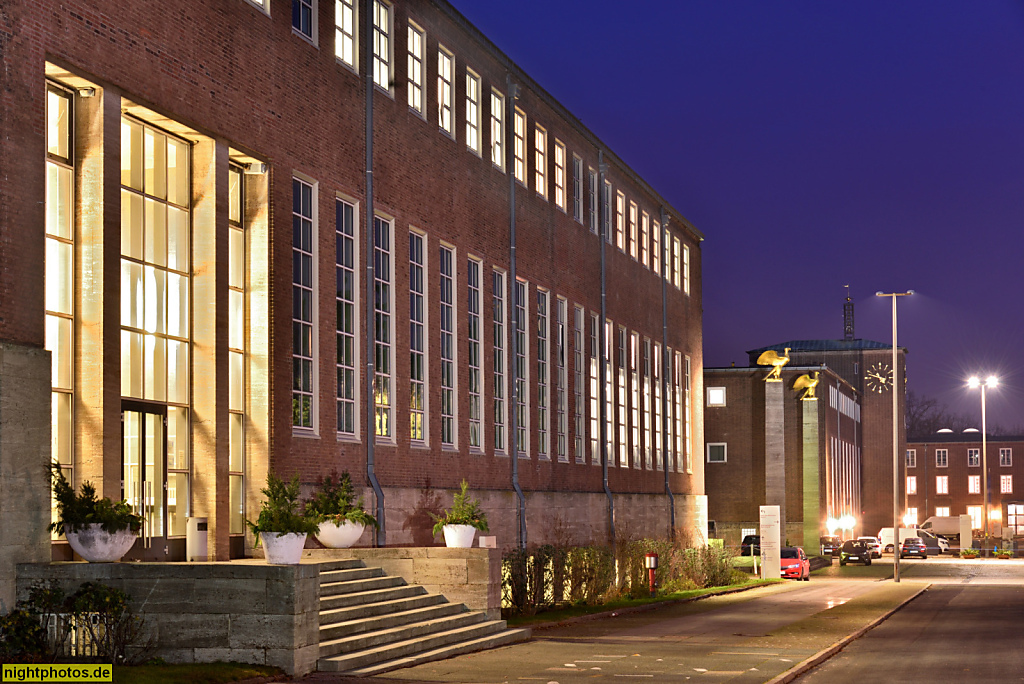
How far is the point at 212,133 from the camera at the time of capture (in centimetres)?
2225

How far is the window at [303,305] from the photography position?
25094mm

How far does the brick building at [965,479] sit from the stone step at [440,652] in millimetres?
116062

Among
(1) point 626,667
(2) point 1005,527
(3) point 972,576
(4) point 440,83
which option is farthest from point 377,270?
(2) point 1005,527

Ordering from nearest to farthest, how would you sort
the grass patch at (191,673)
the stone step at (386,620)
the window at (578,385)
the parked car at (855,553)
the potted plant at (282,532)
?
the grass patch at (191,673), the potted plant at (282,532), the stone step at (386,620), the window at (578,385), the parked car at (855,553)

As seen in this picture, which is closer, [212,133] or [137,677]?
[137,677]

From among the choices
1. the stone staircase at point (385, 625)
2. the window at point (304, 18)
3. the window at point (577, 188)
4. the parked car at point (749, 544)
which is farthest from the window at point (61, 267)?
the parked car at point (749, 544)

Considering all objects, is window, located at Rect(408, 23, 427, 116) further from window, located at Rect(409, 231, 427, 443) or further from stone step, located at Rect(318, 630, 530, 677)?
stone step, located at Rect(318, 630, 530, 677)

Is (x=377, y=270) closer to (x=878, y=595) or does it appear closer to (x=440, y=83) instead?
(x=440, y=83)

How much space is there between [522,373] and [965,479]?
349 feet

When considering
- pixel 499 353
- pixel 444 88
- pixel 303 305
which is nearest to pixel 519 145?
pixel 444 88

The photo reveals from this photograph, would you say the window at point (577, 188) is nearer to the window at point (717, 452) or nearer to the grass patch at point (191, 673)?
the grass patch at point (191, 673)

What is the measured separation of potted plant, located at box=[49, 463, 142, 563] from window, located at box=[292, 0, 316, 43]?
1152 centimetres

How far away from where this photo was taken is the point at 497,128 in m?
36.5

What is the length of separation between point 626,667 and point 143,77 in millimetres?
11587
